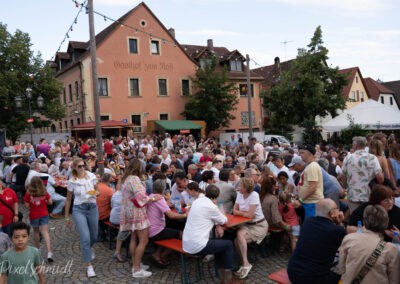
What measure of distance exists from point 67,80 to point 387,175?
29615 mm

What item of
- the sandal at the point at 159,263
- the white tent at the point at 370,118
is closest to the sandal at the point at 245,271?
the sandal at the point at 159,263

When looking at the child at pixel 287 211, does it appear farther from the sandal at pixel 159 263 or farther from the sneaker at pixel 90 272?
the sneaker at pixel 90 272

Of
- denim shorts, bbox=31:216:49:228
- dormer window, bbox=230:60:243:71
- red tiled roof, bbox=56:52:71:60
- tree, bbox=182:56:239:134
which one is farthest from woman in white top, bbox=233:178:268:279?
red tiled roof, bbox=56:52:71:60

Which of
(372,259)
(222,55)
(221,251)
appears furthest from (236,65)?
Answer: (372,259)

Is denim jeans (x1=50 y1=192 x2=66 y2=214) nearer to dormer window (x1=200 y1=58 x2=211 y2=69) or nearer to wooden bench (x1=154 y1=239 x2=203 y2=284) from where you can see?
wooden bench (x1=154 y1=239 x2=203 y2=284)

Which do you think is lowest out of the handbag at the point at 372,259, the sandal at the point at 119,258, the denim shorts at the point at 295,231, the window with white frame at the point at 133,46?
the sandal at the point at 119,258

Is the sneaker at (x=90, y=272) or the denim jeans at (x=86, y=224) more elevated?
the denim jeans at (x=86, y=224)

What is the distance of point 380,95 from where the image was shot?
163 ft

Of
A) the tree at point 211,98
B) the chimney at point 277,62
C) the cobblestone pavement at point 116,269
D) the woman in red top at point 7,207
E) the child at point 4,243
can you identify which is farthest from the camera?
the chimney at point 277,62

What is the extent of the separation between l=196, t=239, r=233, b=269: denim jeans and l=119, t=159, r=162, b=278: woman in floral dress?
3.90 feet

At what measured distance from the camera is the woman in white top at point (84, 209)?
582 centimetres

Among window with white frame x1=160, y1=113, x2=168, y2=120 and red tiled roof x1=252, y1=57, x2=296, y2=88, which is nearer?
window with white frame x1=160, y1=113, x2=168, y2=120

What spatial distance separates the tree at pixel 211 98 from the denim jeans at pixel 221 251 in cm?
2493

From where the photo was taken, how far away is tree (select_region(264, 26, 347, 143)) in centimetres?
2766
